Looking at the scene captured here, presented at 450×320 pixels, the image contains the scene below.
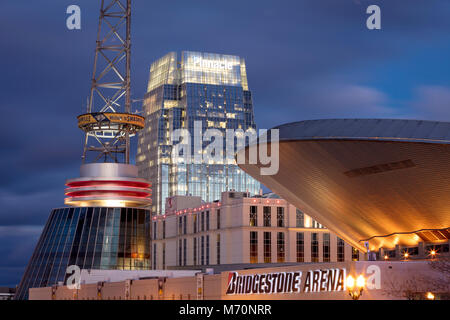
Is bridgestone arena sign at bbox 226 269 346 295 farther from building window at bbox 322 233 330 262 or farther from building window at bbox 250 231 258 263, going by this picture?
building window at bbox 322 233 330 262

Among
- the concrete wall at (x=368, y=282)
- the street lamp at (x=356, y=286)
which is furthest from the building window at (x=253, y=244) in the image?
the street lamp at (x=356, y=286)

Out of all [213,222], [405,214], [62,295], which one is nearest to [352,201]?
[405,214]

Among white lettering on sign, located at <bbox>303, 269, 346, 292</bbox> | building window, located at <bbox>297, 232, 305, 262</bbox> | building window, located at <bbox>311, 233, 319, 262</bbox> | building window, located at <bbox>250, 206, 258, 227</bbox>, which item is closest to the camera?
white lettering on sign, located at <bbox>303, 269, 346, 292</bbox>

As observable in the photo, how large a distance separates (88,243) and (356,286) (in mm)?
78825

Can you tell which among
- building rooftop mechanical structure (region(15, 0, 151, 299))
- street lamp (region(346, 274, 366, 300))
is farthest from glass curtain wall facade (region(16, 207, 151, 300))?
street lamp (region(346, 274, 366, 300))

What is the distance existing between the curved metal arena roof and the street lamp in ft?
28.3

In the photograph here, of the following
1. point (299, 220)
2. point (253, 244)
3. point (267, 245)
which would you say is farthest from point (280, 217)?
point (253, 244)

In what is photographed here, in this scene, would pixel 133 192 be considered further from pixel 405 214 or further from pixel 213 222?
pixel 405 214

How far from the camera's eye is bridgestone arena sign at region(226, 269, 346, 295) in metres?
64.2

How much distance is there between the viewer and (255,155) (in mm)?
71062

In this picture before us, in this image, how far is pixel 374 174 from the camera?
64.0 m

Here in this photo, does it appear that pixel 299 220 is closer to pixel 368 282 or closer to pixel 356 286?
pixel 368 282
